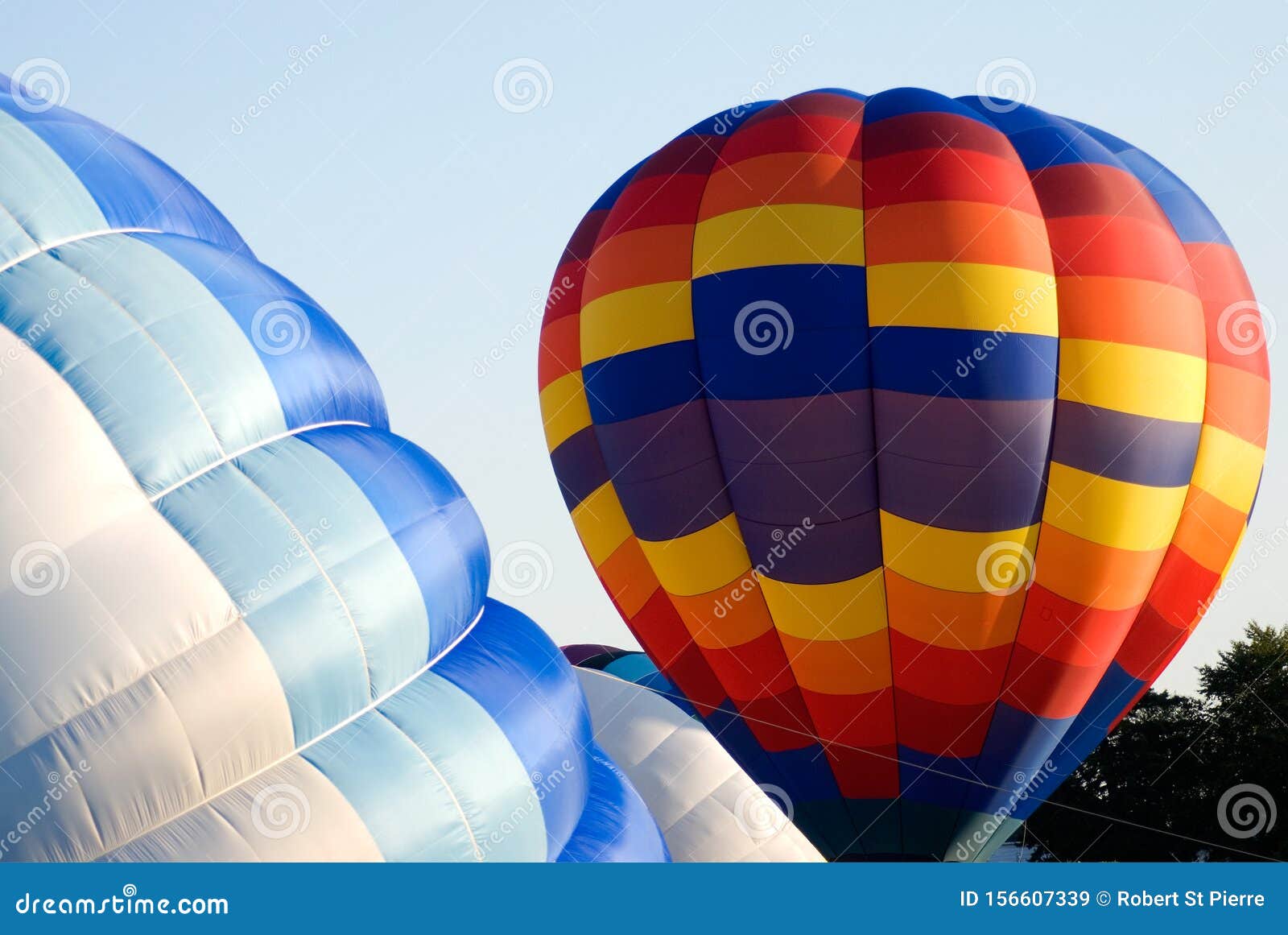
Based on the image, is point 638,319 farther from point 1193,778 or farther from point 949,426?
point 1193,778

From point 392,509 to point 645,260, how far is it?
16.9ft

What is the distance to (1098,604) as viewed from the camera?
1003 centimetres

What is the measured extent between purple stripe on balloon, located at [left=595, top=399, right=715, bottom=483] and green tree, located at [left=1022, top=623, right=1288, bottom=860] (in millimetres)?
10500

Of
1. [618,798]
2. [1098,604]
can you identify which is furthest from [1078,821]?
[618,798]

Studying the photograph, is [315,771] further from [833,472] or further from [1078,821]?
[1078,821]

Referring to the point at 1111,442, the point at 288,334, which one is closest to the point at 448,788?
the point at 288,334

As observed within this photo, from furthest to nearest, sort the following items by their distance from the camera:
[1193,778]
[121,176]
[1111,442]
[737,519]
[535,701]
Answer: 1. [1193,778]
2. [737,519]
3. [1111,442]
4. [535,701]
5. [121,176]

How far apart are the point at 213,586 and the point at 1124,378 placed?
6571mm

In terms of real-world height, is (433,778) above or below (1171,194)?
below

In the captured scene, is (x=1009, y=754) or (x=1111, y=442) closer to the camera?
(x=1111, y=442)

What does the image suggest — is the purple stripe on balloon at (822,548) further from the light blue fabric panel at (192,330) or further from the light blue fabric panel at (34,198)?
the light blue fabric panel at (34,198)

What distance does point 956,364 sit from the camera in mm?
9570

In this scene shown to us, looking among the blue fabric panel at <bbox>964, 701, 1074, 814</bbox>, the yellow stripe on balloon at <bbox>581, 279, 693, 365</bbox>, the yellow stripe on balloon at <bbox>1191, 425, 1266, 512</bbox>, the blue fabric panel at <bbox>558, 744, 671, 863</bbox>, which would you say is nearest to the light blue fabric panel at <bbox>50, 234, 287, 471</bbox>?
the blue fabric panel at <bbox>558, 744, 671, 863</bbox>

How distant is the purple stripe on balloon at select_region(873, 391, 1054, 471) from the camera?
9570 millimetres
